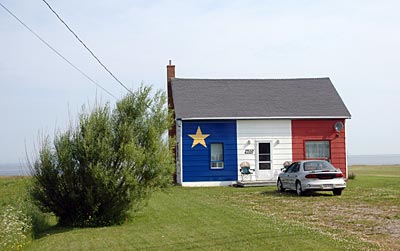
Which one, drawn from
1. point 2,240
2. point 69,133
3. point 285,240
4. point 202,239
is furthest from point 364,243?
point 69,133

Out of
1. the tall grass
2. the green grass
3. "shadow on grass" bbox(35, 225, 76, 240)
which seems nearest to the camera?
the green grass

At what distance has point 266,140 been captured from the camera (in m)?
28.0

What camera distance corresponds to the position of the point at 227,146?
2759 cm

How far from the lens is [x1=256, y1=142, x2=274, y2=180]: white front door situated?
2778cm

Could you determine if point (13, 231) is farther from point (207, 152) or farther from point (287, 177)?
point (207, 152)

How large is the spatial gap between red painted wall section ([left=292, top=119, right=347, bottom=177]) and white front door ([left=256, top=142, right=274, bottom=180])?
1.33 meters

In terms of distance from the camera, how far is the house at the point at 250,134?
89.8ft

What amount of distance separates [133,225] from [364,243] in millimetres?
6007

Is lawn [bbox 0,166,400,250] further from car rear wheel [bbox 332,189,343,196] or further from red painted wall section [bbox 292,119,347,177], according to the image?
red painted wall section [bbox 292,119,347,177]

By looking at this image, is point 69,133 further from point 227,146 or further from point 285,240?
point 227,146

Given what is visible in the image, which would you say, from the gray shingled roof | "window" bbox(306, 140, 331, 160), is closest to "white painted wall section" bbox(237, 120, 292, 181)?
the gray shingled roof

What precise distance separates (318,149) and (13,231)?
19.6 metres

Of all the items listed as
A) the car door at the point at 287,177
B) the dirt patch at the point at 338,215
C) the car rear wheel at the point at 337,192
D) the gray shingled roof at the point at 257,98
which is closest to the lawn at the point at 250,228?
the dirt patch at the point at 338,215

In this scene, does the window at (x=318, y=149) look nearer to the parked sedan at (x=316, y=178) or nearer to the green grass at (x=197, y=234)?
the parked sedan at (x=316, y=178)
